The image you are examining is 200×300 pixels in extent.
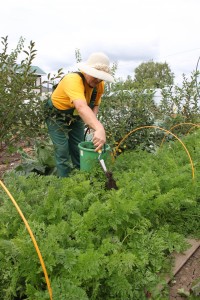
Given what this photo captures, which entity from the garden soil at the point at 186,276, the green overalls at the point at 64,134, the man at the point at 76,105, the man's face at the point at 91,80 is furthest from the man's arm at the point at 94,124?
the garden soil at the point at 186,276

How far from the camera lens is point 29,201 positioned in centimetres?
292

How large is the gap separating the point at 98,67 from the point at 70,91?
0.43 meters

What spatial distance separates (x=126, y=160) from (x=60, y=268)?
7.41 ft

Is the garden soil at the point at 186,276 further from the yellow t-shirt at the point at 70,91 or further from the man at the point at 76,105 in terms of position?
the yellow t-shirt at the point at 70,91

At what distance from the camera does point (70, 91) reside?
10.5 feet

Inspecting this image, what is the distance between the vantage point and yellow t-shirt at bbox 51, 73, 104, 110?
3.19 m

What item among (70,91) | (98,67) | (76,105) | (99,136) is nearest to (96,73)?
(98,67)

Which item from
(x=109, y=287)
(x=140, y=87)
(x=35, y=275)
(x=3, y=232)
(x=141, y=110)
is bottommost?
(x=109, y=287)

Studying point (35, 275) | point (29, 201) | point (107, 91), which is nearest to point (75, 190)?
point (29, 201)

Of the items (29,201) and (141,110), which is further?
(141,110)

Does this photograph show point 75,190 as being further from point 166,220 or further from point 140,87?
point 140,87

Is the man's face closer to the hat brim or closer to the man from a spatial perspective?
the man

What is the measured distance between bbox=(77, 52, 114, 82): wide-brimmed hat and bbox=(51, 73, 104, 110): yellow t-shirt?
0.46 feet

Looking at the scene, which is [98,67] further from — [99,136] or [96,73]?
[99,136]
